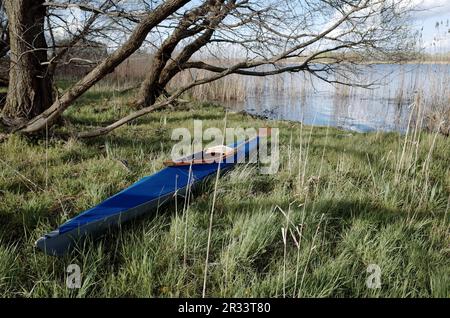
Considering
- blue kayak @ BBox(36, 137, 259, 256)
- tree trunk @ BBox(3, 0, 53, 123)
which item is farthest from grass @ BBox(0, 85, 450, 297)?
tree trunk @ BBox(3, 0, 53, 123)

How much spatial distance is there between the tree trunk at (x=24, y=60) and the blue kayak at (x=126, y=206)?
253cm

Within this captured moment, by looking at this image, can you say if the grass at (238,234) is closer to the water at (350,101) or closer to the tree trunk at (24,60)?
the tree trunk at (24,60)

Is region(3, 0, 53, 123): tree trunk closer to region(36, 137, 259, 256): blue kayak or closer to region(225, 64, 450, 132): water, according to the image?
region(36, 137, 259, 256): blue kayak

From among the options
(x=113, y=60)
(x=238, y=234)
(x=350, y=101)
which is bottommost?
(x=238, y=234)

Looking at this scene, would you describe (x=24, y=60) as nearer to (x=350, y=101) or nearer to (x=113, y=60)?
(x=113, y=60)

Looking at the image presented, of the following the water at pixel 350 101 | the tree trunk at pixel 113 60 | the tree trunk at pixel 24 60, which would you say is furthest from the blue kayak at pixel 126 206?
the water at pixel 350 101

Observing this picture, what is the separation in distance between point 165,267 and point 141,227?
474 millimetres

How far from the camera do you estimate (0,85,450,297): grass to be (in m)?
1.72

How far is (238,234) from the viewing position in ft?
7.15

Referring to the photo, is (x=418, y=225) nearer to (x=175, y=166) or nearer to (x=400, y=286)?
(x=400, y=286)

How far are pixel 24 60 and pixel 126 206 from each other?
326cm

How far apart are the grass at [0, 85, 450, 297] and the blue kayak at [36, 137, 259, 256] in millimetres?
71

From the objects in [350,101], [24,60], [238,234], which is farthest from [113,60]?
[350,101]

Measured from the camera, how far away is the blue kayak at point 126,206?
189 centimetres
